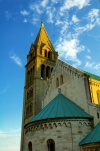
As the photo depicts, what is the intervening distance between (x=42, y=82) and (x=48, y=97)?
11.3 metres

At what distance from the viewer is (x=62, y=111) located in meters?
20.5

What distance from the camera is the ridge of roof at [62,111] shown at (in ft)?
64.8

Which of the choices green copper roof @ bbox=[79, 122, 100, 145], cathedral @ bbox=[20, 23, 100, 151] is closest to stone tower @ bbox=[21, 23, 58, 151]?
cathedral @ bbox=[20, 23, 100, 151]

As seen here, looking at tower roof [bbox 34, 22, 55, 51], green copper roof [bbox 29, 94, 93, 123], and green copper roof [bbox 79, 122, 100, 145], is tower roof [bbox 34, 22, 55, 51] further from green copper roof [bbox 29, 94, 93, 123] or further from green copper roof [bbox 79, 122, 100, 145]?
green copper roof [bbox 79, 122, 100, 145]

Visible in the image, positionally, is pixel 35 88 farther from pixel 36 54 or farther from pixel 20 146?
pixel 20 146

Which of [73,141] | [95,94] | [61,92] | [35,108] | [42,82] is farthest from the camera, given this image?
[42,82]

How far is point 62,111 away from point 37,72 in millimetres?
20968

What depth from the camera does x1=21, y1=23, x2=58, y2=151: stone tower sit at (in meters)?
37.9

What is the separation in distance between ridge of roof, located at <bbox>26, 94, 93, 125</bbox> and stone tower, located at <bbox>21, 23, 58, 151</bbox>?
14.5 m

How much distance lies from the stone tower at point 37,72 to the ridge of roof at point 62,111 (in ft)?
47.7

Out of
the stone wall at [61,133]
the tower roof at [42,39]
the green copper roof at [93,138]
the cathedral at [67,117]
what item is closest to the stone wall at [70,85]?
the cathedral at [67,117]

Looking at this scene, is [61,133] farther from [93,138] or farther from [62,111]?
[93,138]

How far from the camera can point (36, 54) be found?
42875mm

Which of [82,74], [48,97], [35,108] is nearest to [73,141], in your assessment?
[82,74]
